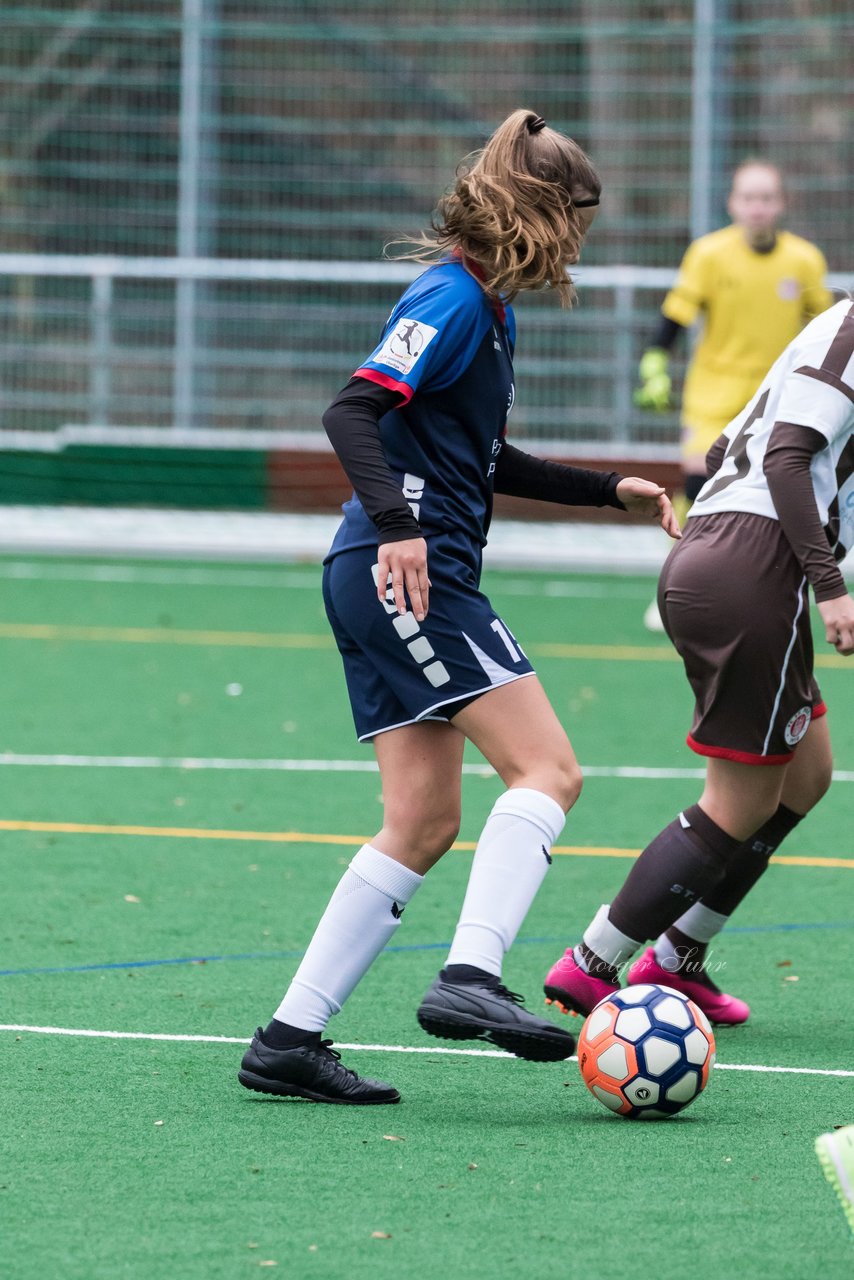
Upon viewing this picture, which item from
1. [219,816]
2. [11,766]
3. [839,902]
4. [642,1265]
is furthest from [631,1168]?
[11,766]

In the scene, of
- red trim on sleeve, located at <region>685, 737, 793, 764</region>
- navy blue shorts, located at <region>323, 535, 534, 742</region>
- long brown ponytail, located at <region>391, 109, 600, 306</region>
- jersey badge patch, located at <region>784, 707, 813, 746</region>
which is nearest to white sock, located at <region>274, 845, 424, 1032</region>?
navy blue shorts, located at <region>323, 535, 534, 742</region>

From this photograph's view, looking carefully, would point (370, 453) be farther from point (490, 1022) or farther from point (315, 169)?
point (315, 169)

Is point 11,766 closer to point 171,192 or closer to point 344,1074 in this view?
point 344,1074

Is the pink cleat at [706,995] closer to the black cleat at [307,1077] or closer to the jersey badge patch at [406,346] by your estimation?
the black cleat at [307,1077]

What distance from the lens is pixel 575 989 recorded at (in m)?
4.45

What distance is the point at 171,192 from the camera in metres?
18.5

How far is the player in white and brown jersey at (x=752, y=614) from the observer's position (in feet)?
13.6

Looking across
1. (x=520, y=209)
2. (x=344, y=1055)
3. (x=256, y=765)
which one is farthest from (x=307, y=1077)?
(x=256, y=765)

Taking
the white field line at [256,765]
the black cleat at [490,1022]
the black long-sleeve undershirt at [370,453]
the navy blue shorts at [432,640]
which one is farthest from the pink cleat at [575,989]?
the white field line at [256,765]

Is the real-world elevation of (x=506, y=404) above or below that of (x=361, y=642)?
above

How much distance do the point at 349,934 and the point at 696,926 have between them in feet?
3.45

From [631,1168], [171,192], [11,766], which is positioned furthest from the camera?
[171,192]

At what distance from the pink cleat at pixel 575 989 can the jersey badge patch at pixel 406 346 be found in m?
1.40

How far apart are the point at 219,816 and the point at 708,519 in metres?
3.08
